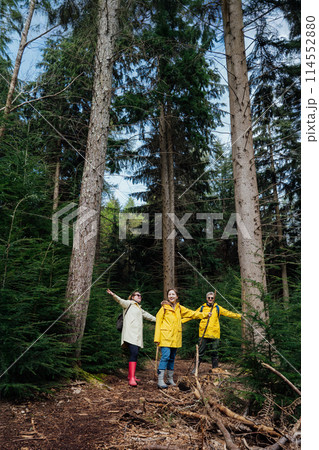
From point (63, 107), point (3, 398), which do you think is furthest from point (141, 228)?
point (3, 398)

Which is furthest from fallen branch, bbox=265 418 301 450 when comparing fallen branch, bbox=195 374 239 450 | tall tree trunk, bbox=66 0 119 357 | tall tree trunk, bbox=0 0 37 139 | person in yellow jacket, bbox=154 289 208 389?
tall tree trunk, bbox=0 0 37 139

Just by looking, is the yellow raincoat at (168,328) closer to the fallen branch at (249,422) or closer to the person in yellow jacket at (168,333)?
the person in yellow jacket at (168,333)

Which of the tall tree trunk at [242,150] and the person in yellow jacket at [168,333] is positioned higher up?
the tall tree trunk at [242,150]

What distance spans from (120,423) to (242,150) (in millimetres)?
5016

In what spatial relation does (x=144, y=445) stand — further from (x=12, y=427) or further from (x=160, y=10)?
(x=160, y=10)

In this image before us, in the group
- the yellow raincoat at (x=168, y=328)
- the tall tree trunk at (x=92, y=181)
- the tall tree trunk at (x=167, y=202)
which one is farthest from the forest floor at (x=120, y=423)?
the tall tree trunk at (x=167, y=202)

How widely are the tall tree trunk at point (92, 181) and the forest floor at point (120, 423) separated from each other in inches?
59.1

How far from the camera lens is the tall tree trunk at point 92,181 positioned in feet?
20.5

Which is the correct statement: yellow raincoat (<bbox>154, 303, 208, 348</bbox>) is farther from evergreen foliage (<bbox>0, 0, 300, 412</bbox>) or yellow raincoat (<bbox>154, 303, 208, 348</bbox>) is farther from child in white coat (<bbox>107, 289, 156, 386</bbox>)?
evergreen foliage (<bbox>0, 0, 300, 412</bbox>)

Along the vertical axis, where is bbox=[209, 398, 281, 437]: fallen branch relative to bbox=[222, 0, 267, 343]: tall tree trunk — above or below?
below

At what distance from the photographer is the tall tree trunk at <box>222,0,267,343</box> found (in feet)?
20.0

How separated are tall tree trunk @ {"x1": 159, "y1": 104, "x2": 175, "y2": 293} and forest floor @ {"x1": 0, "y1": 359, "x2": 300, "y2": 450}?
7.84 metres
